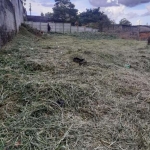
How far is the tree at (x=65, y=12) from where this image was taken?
24656 mm

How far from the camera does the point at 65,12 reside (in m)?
24.6

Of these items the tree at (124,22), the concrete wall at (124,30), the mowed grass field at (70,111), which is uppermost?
the tree at (124,22)

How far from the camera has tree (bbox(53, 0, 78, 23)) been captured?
24.7 meters

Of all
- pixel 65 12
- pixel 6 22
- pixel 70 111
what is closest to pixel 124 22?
pixel 65 12

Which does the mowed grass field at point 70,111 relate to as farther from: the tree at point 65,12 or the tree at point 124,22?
the tree at point 124,22

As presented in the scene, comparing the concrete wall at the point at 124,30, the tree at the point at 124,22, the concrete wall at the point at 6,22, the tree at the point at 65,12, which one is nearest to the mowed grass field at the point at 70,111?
the concrete wall at the point at 6,22

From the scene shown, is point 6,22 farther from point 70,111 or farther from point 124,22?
point 124,22

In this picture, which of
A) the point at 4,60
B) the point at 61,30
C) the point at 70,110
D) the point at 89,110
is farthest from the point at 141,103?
the point at 61,30

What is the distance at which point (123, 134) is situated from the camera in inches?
71.1

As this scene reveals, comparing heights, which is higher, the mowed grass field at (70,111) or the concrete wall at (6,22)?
the concrete wall at (6,22)

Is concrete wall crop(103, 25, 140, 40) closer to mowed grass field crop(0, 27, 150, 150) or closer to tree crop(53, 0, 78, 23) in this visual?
tree crop(53, 0, 78, 23)

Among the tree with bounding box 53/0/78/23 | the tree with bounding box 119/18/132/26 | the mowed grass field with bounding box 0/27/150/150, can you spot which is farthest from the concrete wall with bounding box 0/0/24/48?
the tree with bounding box 119/18/132/26

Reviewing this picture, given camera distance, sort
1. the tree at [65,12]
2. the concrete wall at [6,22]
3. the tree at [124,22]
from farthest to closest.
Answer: the tree at [124,22], the tree at [65,12], the concrete wall at [6,22]

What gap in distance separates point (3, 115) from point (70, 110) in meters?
0.70
